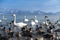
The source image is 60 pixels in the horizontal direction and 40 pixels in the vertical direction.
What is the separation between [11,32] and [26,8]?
7081 mm

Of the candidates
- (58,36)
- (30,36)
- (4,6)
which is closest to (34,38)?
(30,36)

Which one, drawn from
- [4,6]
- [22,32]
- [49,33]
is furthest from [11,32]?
[4,6]

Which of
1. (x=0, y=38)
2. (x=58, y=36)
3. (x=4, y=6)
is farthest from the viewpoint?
(x=4, y=6)

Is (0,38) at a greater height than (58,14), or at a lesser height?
greater

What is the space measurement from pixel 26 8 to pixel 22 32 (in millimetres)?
7162

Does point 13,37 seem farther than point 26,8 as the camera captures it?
No

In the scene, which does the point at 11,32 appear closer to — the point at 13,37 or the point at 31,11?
the point at 13,37

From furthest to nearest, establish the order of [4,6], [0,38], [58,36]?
[4,6] < [58,36] < [0,38]

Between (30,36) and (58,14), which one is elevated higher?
(30,36)

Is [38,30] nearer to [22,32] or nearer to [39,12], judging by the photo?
[22,32]

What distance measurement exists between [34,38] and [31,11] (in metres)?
7.77

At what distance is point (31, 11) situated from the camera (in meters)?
16.8

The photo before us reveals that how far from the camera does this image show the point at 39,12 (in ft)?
53.5

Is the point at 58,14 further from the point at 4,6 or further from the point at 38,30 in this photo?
the point at 38,30
